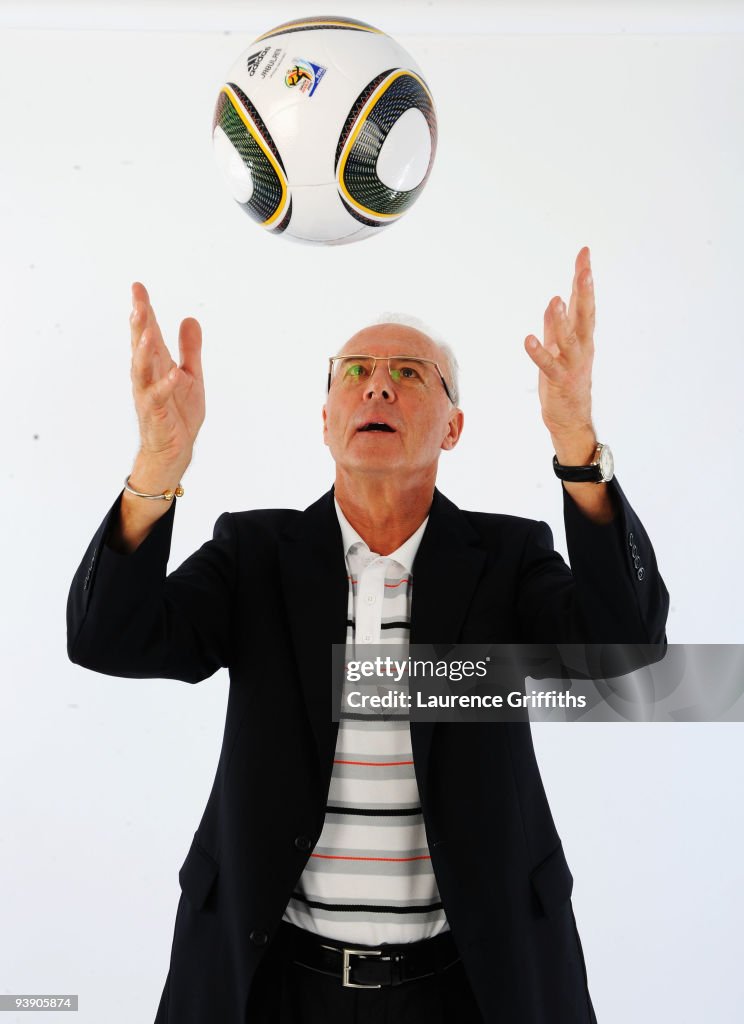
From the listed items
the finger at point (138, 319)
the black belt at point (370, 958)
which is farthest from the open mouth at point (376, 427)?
the black belt at point (370, 958)

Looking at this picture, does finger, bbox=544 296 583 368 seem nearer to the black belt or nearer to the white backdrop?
the black belt

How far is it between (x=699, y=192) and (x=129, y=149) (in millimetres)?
2036

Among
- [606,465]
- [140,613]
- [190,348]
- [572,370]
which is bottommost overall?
[140,613]

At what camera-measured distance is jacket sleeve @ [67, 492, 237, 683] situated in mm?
→ 1706

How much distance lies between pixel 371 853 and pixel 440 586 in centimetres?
48

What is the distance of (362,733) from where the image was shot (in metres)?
1.83

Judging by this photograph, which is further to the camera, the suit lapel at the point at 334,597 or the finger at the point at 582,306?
the suit lapel at the point at 334,597

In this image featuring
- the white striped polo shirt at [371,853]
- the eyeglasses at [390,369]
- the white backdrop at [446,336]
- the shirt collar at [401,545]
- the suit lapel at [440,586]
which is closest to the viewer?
the white striped polo shirt at [371,853]

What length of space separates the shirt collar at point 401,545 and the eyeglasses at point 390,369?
28 centimetres

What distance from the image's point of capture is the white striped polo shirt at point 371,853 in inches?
69.6

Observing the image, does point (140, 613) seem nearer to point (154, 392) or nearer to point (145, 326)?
point (154, 392)

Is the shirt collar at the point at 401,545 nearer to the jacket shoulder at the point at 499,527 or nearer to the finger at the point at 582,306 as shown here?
the jacket shoulder at the point at 499,527

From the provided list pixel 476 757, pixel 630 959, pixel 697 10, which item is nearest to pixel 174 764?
pixel 630 959

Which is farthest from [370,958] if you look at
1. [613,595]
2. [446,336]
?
[446,336]
